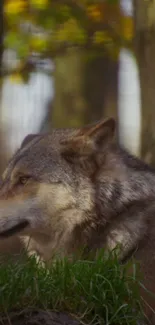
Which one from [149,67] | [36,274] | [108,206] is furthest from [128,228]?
[149,67]

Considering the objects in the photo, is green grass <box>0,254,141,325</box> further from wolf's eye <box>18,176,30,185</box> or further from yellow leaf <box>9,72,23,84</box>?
yellow leaf <box>9,72,23,84</box>

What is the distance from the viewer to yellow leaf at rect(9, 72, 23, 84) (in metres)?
13.1

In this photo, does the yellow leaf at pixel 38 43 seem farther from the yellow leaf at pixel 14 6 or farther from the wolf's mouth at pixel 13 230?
the wolf's mouth at pixel 13 230

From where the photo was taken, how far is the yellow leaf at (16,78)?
13087mm

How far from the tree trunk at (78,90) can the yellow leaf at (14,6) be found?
4.98ft

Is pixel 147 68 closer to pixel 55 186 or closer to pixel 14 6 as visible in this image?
pixel 55 186

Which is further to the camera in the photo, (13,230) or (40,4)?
(40,4)

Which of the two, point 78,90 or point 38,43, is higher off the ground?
point 38,43

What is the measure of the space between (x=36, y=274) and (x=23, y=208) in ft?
3.90

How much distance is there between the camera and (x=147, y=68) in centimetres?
912

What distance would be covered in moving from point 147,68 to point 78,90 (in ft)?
17.4

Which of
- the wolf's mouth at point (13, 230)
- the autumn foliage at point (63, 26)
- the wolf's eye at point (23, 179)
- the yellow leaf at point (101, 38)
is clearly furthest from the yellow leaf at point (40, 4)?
the wolf's mouth at point (13, 230)

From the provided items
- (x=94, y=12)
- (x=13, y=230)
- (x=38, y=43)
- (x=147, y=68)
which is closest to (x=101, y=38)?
(x=94, y=12)

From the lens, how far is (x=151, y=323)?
5.38 metres
